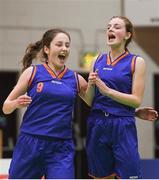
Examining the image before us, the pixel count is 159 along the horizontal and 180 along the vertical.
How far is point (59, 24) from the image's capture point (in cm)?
716

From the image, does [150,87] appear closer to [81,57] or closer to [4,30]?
[81,57]

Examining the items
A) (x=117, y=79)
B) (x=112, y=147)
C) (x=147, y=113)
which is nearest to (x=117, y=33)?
(x=117, y=79)

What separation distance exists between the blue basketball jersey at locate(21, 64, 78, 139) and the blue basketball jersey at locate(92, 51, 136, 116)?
19cm

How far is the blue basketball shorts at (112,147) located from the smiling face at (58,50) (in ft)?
1.21

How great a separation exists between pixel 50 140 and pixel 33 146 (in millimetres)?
100

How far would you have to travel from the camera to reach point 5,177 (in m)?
3.84

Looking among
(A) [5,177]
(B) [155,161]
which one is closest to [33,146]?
(A) [5,177]

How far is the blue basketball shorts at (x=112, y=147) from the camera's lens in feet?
10.3

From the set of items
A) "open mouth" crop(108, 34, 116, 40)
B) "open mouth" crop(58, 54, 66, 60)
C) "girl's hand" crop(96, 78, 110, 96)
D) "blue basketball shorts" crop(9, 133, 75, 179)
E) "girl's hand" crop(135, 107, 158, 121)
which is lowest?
"blue basketball shorts" crop(9, 133, 75, 179)

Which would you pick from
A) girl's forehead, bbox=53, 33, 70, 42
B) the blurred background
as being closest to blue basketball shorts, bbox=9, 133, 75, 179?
girl's forehead, bbox=53, 33, 70, 42

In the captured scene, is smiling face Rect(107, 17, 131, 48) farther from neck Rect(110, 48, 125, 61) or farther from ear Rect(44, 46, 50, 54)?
ear Rect(44, 46, 50, 54)

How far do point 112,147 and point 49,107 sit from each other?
0.44 m

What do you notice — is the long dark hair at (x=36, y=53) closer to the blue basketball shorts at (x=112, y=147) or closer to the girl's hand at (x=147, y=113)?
the blue basketball shorts at (x=112, y=147)

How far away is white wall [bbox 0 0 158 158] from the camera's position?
7113 mm
